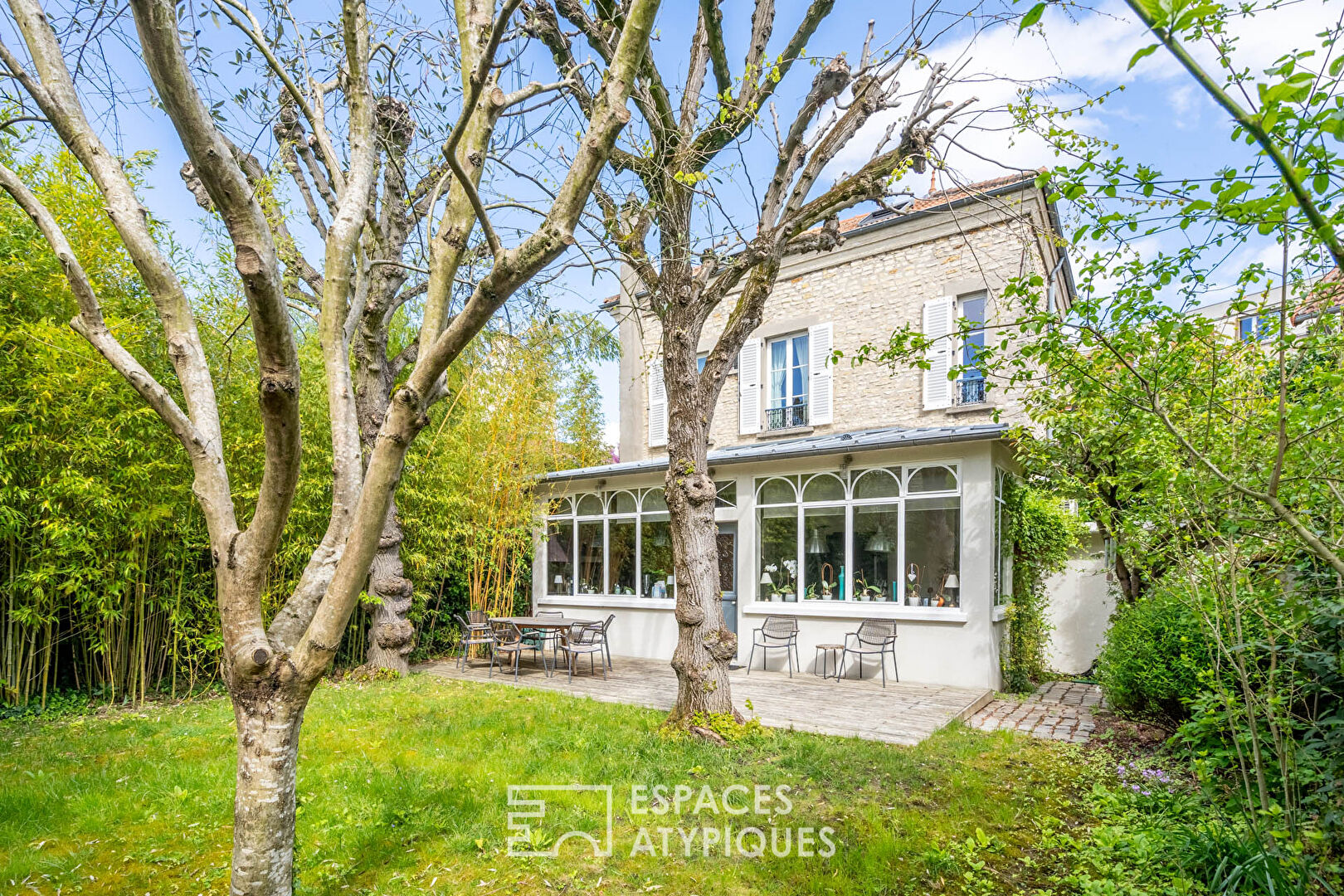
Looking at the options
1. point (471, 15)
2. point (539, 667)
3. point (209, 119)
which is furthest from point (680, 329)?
point (539, 667)

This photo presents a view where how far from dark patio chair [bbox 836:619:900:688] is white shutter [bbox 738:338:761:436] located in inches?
203

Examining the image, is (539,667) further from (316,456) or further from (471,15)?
(471,15)

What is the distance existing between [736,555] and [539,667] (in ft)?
10.2

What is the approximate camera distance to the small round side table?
820 centimetres

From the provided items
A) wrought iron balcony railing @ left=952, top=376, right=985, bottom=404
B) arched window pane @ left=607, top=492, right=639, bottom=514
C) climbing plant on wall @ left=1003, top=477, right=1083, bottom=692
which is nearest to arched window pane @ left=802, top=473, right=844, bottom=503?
climbing plant on wall @ left=1003, top=477, right=1083, bottom=692

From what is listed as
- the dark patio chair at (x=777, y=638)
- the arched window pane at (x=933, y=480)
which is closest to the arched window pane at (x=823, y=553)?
the dark patio chair at (x=777, y=638)

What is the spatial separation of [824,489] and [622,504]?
3.39 m

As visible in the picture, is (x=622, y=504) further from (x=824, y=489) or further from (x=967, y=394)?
(x=967, y=394)

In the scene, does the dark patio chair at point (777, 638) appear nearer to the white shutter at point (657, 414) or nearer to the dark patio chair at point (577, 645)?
the dark patio chair at point (577, 645)

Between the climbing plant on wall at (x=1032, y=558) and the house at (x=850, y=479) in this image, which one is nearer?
the house at (x=850, y=479)

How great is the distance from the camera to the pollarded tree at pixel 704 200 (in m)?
4.91

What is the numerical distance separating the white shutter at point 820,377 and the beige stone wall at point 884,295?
188 millimetres

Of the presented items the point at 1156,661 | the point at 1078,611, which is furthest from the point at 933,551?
the point at 1078,611

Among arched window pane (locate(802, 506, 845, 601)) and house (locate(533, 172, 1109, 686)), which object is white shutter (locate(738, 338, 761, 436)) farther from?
arched window pane (locate(802, 506, 845, 601))
